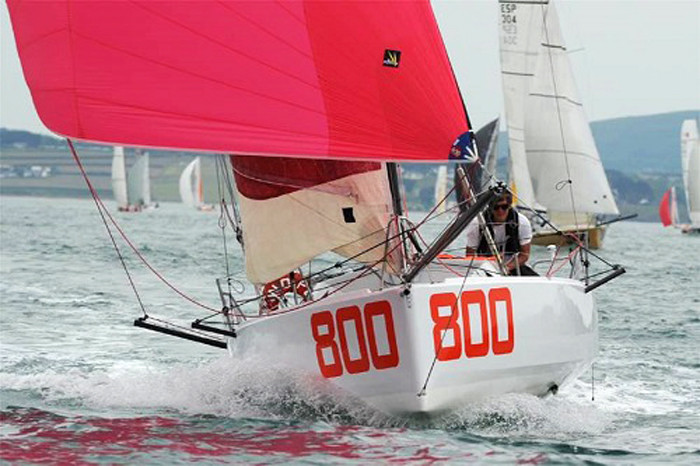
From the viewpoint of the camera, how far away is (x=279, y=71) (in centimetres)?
754

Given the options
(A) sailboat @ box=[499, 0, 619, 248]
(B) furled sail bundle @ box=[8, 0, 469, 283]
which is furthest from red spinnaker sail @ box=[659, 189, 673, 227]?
(B) furled sail bundle @ box=[8, 0, 469, 283]

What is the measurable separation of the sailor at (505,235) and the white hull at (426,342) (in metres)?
0.60

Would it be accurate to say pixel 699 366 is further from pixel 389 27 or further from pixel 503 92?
pixel 503 92

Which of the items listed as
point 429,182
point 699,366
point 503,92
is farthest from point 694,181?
point 429,182

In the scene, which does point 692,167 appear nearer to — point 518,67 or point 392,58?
point 518,67

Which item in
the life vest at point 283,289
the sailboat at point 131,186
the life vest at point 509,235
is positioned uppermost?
the sailboat at point 131,186

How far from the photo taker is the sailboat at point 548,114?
29750mm

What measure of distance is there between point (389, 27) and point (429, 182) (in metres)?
155

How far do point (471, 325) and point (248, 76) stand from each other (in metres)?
1.90

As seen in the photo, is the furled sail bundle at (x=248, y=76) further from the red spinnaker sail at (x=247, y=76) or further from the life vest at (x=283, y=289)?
the life vest at (x=283, y=289)

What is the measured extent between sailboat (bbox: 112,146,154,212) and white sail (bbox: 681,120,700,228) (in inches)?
1182

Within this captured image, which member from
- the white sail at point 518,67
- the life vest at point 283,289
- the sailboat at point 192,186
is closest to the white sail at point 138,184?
the sailboat at point 192,186

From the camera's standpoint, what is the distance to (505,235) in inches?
375

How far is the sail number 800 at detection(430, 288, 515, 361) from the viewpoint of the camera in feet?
25.8
